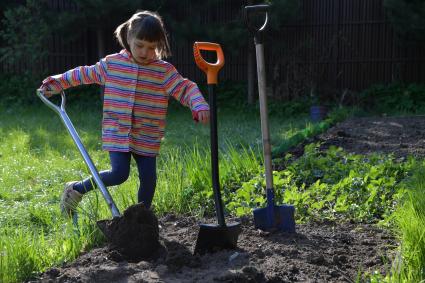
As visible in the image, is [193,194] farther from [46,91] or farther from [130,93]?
[46,91]

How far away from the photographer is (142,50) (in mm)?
3631

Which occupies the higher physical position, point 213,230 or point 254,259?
point 213,230

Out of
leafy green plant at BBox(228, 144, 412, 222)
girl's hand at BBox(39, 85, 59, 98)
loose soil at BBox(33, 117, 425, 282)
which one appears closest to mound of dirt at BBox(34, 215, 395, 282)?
loose soil at BBox(33, 117, 425, 282)

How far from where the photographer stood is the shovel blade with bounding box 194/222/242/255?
3074 millimetres

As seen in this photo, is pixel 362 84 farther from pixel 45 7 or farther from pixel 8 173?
pixel 8 173

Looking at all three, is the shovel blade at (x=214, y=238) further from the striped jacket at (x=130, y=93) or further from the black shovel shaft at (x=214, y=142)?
the striped jacket at (x=130, y=93)

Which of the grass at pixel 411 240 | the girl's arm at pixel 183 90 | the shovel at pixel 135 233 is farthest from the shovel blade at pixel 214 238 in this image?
the grass at pixel 411 240

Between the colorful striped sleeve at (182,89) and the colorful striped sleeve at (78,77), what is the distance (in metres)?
0.38

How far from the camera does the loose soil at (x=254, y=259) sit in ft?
9.02

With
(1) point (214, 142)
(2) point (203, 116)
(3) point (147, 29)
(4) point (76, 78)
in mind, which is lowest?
(1) point (214, 142)

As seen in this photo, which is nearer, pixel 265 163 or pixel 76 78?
pixel 265 163

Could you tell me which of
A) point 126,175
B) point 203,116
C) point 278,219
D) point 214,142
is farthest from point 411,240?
point 126,175

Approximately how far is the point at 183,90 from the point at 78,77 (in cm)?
62

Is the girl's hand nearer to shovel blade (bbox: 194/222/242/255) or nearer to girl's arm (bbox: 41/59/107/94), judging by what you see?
girl's arm (bbox: 41/59/107/94)
